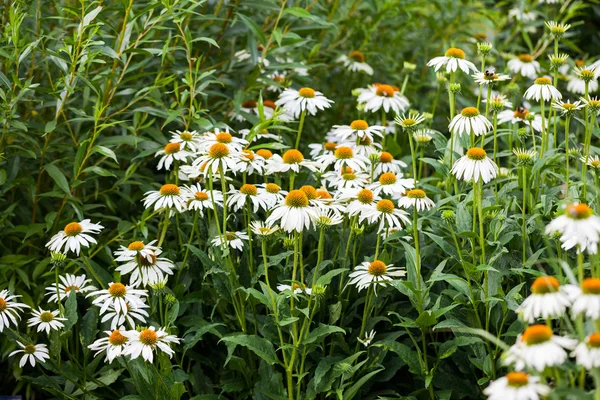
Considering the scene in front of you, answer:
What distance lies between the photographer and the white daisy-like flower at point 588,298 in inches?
49.0

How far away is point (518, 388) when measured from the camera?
1.22 metres

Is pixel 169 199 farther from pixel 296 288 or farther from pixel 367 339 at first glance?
pixel 367 339

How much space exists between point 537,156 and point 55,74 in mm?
1665

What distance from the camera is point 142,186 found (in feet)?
8.41

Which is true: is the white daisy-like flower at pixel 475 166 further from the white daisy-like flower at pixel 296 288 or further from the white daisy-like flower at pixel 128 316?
the white daisy-like flower at pixel 128 316

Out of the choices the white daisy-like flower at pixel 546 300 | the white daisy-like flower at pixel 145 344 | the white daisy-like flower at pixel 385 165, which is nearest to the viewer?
the white daisy-like flower at pixel 546 300

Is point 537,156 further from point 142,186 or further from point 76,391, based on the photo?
point 76,391

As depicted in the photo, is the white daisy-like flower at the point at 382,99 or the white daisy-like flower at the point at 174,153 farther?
the white daisy-like flower at the point at 382,99

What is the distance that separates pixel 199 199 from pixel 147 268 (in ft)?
0.82

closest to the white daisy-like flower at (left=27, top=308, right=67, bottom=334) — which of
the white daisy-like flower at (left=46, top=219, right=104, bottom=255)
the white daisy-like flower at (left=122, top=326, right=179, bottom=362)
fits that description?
the white daisy-like flower at (left=46, top=219, right=104, bottom=255)

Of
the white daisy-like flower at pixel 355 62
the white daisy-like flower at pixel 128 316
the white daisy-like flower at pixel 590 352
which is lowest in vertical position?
the white daisy-like flower at pixel 128 316

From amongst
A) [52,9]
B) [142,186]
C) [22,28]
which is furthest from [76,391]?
[52,9]

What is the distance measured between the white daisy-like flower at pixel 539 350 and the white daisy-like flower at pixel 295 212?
26.5 inches

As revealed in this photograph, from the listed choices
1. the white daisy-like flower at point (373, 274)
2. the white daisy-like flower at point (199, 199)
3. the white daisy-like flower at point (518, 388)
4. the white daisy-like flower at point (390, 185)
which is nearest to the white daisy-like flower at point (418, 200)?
the white daisy-like flower at point (390, 185)
